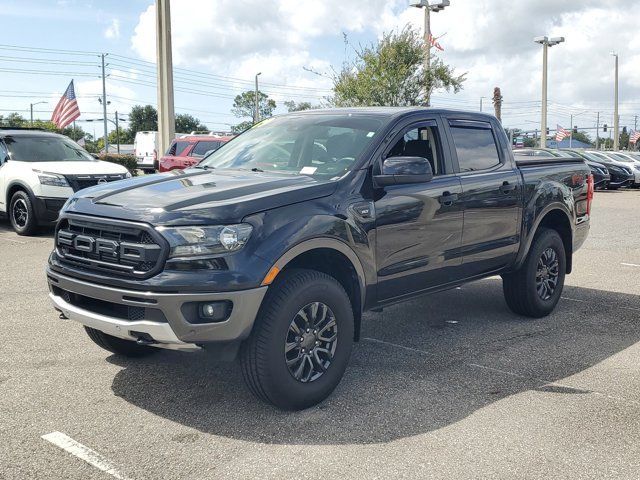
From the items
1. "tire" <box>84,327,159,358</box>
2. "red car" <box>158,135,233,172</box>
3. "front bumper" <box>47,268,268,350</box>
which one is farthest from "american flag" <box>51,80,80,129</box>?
"front bumper" <box>47,268,268,350</box>

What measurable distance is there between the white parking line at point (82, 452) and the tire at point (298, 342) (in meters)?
0.88

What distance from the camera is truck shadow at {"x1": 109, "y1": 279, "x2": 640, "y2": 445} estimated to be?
155 inches

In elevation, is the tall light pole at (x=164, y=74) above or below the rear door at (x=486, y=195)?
above

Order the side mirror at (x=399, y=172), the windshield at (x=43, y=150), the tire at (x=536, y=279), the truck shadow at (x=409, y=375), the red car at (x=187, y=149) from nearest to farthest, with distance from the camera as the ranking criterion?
the truck shadow at (x=409, y=375), the side mirror at (x=399, y=172), the tire at (x=536, y=279), the windshield at (x=43, y=150), the red car at (x=187, y=149)

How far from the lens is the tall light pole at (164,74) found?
18016 mm

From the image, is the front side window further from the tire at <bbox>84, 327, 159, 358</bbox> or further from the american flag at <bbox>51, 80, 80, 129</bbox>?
the american flag at <bbox>51, 80, 80, 129</bbox>

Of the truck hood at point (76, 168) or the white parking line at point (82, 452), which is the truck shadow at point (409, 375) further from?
the truck hood at point (76, 168)

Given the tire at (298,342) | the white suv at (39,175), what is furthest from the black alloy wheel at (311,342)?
the white suv at (39,175)

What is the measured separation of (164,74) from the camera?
18.2 meters

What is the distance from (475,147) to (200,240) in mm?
2858

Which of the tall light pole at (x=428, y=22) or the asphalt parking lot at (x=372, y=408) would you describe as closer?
the asphalt parking lot at (x=372, y=408)

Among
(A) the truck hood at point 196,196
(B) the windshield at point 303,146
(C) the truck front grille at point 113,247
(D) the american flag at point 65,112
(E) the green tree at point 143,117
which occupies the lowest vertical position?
(C) the truck front grille at point 113,247

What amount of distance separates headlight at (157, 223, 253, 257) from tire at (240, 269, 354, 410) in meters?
0.39

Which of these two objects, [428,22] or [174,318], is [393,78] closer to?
[428,22]
